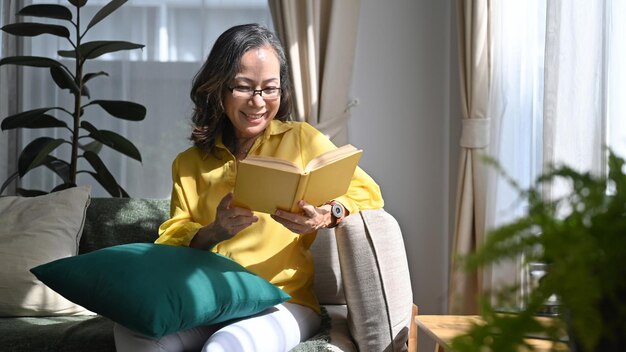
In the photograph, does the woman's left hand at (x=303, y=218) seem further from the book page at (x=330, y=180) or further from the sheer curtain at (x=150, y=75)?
the sheer curtain at (x=150, y=75)

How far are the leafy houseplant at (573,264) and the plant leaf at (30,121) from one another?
3055 millimetres

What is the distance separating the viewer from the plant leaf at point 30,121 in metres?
3.50

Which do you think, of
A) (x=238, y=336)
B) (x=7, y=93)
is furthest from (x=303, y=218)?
(x=7, y=93)

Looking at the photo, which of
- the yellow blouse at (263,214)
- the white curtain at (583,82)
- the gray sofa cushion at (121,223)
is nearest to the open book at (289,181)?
the yellow blouse at (263,214)

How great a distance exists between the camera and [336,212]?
2223 mm

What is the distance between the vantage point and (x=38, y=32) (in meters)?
3.55

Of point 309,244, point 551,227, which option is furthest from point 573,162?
point 551,227

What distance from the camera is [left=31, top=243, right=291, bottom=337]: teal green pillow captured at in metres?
1.89

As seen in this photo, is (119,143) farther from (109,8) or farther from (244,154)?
(244,154)

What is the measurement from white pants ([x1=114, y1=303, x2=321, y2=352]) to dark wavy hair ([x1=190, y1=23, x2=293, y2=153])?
61cm

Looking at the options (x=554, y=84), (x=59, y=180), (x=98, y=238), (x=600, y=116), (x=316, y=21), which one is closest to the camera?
(x=600, y=116)

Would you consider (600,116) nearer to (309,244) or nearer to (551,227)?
(309,244)

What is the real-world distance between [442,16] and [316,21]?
609 mm

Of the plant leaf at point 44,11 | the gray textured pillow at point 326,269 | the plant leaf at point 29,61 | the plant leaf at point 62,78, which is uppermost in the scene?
the plant leaf at point 44,11
